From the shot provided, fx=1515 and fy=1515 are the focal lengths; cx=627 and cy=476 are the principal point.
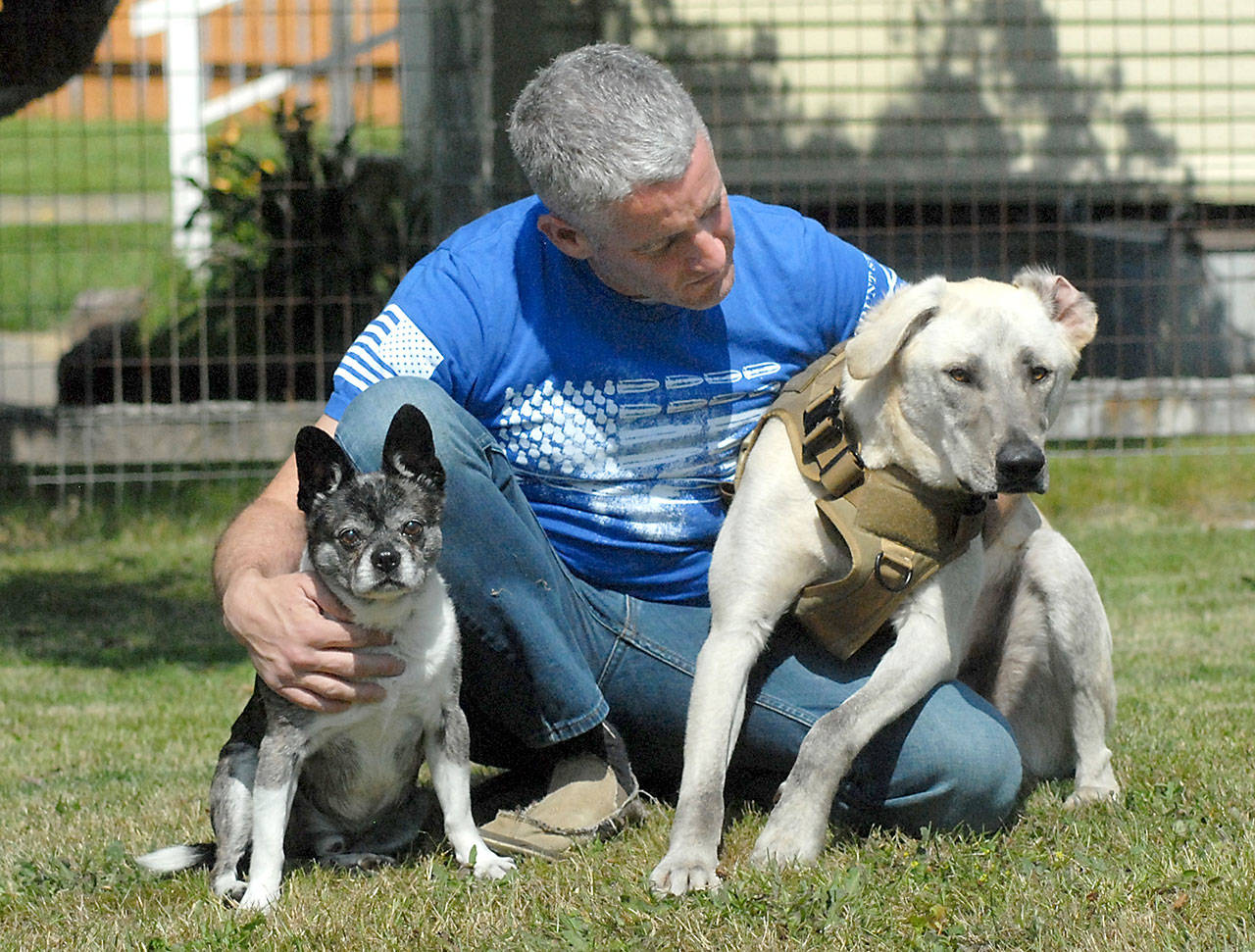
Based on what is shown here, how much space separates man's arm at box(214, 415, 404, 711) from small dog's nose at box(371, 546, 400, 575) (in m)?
0.17

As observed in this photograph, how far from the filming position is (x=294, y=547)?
3.11m

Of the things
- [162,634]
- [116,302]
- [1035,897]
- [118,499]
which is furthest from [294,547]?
[116,302]

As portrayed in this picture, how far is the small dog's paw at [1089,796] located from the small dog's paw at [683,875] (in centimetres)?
97

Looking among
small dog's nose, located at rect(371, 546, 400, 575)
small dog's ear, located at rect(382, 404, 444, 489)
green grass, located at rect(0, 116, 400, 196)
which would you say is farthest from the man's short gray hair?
green grass, located at rect(0, 116, 400, 196)

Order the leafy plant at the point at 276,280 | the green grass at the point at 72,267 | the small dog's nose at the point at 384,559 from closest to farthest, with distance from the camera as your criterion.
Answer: the small dog's nose at the point at 384,559 < the leafy plant at the point at 276,280 < the green grass at the point at 72,267

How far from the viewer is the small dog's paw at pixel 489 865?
3014 mm

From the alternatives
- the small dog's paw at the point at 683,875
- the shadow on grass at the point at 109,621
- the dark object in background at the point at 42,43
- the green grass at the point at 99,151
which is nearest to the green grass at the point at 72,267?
the green grass at the point at 99,151

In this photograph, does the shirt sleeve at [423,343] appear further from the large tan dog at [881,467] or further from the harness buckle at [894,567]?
Result: the harness buckle at [894,567]

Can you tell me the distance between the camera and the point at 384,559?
2.81 meters

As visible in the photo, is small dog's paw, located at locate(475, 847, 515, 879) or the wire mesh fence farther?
the wire mesh fence

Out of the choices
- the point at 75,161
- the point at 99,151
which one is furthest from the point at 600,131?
the point at 99,151

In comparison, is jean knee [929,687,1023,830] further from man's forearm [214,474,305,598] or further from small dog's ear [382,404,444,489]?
man's forearm [214,474,305,598]

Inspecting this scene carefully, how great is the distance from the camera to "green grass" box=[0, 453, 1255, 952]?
2652mm

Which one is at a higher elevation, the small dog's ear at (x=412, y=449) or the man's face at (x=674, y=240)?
the man's face at (x=674, y=240)
